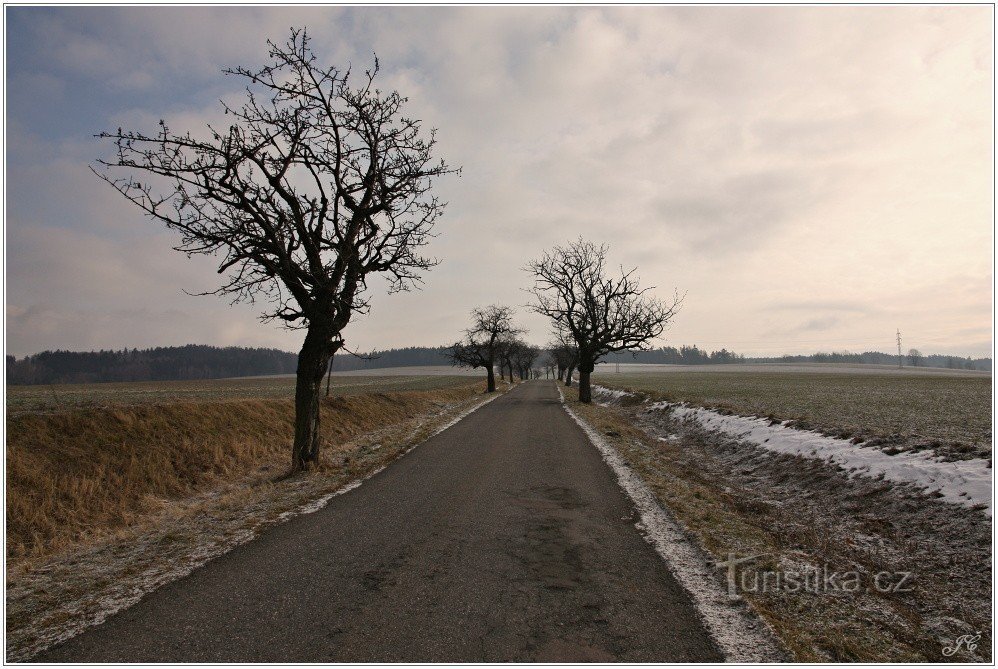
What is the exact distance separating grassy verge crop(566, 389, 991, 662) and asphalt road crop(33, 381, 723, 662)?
958 mm

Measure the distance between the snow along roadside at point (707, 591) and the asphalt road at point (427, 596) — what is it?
138 mm

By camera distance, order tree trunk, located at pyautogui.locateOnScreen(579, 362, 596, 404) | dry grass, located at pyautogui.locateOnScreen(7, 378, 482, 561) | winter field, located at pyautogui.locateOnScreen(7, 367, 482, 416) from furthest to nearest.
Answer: tree trunk, located at pyautogui.locateOnScreen(579, 362, 596, 404)
winter field, located at pyautogui.locateOnScreen(7, 367, 482, 416)
dry grass, located at pyautogui.locateOnScreen(7, 378, 482, 561)

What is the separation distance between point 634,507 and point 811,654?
399 centimetres

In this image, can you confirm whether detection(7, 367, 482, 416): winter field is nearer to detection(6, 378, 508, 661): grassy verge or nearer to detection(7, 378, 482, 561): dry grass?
detection(7, 378, 482, 561): dry grass

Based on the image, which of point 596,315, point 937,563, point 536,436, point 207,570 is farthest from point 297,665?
point 596,315

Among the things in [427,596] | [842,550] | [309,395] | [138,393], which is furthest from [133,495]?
[138,393]

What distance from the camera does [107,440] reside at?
10422mm

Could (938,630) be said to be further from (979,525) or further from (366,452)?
(366,452)

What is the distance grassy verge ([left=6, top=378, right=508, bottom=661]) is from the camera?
509 cm
